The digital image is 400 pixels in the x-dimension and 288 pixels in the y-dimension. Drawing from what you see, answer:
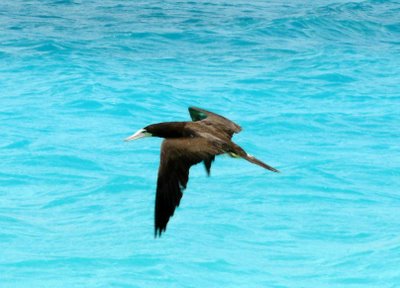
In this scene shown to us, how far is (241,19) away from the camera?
15984 mm

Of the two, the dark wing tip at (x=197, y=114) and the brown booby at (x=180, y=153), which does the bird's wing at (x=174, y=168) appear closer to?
the brown booby at (x=180, y=153)

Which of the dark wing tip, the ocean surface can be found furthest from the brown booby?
the ocean surface

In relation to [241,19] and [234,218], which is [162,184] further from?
[241,19]

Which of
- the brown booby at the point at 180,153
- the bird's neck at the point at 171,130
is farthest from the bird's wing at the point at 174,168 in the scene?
the bird's neck at the point at 171,130

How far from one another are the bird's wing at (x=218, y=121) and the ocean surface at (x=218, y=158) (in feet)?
5.06

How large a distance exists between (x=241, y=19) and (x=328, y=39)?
1845 millimetres

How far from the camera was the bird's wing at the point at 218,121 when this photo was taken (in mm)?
5796

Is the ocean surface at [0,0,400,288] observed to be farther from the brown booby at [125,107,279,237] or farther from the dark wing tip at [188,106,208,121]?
the brown booby at [125,107,279,237]

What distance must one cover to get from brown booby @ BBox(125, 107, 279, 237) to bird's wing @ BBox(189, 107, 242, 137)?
0.21 feet

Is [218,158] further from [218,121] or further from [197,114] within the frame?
[218,121]

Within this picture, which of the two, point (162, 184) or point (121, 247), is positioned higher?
point (162, 184)

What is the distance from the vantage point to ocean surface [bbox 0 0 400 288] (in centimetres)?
741

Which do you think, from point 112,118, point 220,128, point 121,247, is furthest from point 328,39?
point 220,128

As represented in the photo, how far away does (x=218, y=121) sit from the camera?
19.5 feet
